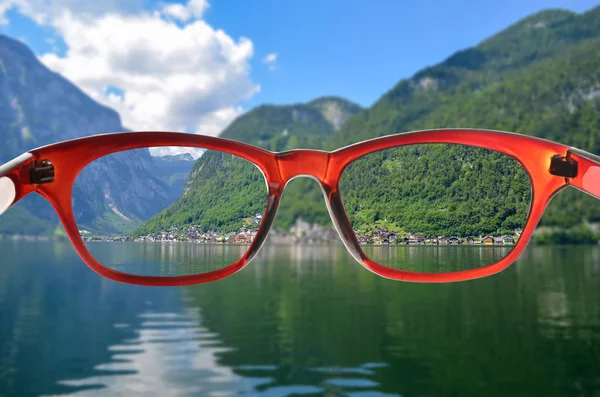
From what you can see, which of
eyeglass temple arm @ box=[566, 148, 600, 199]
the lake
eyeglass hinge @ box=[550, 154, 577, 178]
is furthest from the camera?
the lake

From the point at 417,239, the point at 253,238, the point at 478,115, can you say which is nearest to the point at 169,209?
the point at 253,238

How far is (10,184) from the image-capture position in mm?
1148

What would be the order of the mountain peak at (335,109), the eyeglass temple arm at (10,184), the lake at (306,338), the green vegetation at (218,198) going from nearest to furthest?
the eyeglass temple arm at (10,184) < the green vegetation at (218,198) < the lake at (306,338) < the mountain peak at (335,109)

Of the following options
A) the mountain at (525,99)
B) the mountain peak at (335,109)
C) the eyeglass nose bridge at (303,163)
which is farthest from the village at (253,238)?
the mountain peak at (335,109)

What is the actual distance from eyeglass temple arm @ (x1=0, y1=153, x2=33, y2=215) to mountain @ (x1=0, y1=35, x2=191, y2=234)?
13cm

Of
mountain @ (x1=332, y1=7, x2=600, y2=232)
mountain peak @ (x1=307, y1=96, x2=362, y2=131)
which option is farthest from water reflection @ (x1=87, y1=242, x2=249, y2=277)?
mountain peak @ (x1=307, y1=96, x2=362, y2=131)

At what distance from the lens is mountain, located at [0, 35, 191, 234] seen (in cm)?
151

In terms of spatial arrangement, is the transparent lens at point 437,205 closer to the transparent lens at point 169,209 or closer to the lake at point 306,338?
the transparent lens at point 169,209

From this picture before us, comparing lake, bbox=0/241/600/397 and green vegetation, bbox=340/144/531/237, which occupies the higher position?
green vegetation, bbox=340/144/531/237

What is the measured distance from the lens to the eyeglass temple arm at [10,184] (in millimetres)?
1104

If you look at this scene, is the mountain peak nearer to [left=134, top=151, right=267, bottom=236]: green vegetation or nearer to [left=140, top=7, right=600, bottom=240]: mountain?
[left=140, top=7, right=600, bottom=240]: mountain

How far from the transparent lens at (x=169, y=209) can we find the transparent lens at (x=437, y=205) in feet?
1.21

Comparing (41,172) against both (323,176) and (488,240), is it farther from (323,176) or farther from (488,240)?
(488,240)

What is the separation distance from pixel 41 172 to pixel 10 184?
130 millimetres
